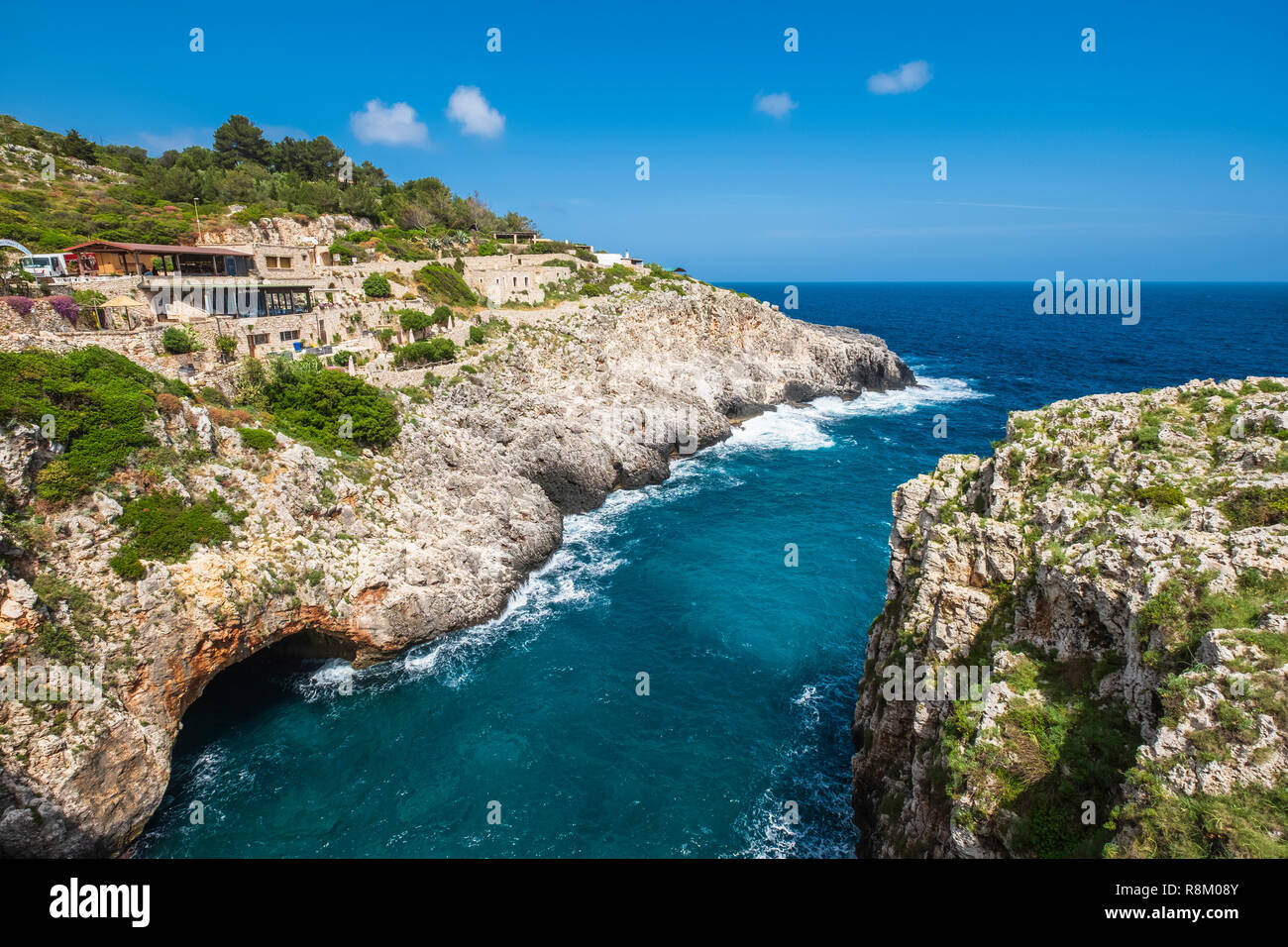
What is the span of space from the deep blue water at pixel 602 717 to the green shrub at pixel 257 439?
1065 cm

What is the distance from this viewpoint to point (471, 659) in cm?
2969

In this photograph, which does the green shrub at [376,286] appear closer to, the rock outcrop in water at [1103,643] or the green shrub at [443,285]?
the green shrub at [443,285]

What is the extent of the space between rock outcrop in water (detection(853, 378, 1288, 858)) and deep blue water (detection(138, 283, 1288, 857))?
6.31 metres

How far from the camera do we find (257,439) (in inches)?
1188

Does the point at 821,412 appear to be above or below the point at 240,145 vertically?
below

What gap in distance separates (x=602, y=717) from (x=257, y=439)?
21620mm

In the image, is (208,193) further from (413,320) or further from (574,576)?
(574,576)

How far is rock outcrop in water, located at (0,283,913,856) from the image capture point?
766 inches

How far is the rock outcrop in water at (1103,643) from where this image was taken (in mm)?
9602

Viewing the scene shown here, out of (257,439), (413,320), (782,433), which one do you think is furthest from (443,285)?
(782,433)

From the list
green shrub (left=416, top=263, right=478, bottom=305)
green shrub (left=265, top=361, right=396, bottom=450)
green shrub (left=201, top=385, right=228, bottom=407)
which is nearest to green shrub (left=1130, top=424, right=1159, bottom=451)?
green shrub (left=265, top=361, right=396, bottom=450)

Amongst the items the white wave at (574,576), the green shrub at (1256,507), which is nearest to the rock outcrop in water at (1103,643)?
the green shrub at (1256,507)
